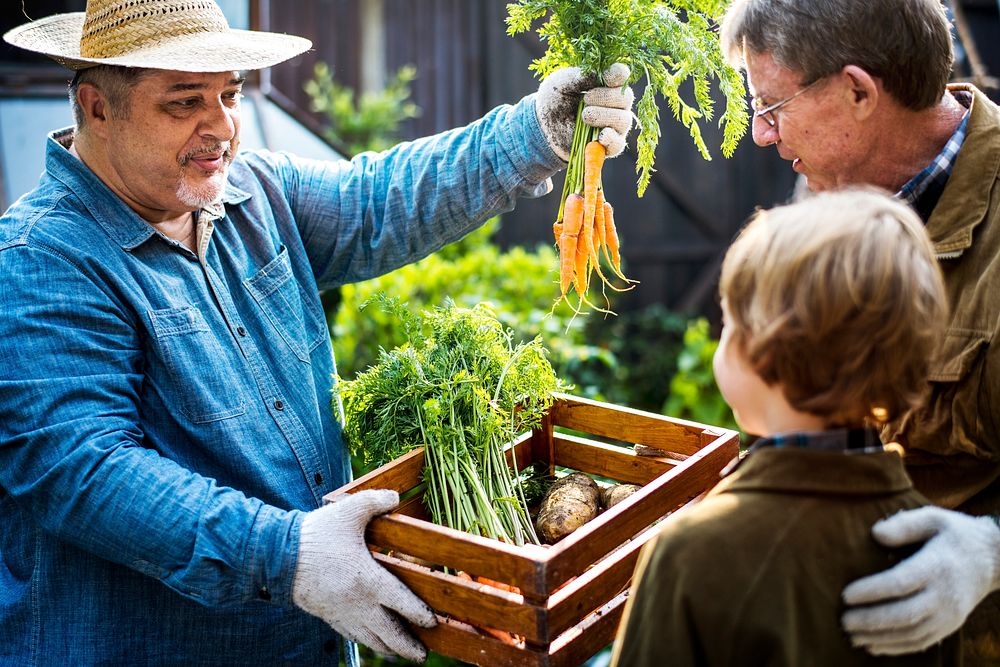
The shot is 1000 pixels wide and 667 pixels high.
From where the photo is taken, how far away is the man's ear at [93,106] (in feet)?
7.04

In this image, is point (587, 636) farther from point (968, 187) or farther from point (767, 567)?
point (968, 187)

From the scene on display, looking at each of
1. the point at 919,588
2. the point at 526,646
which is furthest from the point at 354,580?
the point at 919,588

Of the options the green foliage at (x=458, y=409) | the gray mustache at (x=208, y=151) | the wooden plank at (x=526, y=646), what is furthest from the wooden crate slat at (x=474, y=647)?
the gray mustache at (x=208, y=151)

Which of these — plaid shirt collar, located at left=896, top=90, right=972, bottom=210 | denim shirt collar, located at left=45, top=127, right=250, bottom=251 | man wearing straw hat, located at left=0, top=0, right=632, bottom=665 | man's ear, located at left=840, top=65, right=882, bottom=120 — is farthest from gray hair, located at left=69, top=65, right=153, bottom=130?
plaid shirt collar, located at left=896, top=90, right=972, bottom=210

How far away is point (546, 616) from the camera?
1613 millimetres

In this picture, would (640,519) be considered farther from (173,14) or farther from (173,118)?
(173,14)

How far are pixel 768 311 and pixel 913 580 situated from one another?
0.49 m

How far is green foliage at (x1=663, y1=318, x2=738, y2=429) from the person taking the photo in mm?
5117

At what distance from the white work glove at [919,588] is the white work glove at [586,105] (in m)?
1.25

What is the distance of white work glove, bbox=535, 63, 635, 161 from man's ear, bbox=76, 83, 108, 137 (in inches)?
42.8

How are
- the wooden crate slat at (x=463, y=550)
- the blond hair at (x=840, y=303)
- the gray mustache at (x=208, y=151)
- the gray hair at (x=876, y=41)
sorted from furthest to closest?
the gray mustache at (x=208, y=151) → the gray hair at (x=876, y=41) → the wooden crate slat at (x=463, y=550) → the blond hair at (x=840, y=303)

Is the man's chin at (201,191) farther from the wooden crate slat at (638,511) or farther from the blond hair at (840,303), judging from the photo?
the blond hair at (840,303)

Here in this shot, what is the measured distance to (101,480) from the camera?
5.99 ft

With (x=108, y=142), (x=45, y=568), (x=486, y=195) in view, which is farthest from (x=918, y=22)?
→ (x=45, y=568)
